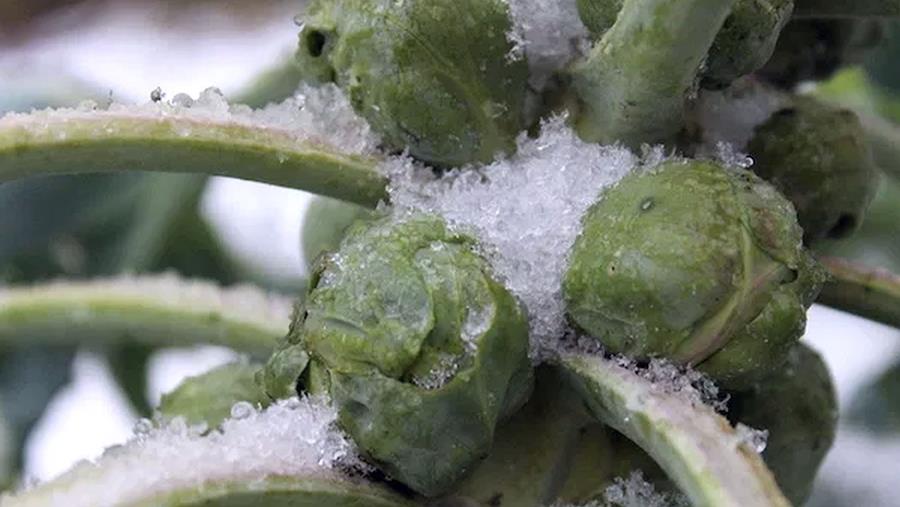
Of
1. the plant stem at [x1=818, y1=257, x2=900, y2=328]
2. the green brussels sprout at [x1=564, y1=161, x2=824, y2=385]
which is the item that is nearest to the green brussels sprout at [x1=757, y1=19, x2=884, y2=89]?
the plant stem at [x1=818, y1=257, x2=900, y2=328]

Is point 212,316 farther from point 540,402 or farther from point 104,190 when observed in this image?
point 104,190

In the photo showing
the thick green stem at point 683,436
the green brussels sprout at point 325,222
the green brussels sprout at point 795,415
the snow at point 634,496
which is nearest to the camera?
the thick green stem at point 683,436

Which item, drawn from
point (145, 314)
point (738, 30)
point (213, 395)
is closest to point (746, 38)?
point (738, 30)

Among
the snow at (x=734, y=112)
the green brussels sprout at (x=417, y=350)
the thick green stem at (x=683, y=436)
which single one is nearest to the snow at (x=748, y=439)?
the thick green stem at (x=683, y=436)

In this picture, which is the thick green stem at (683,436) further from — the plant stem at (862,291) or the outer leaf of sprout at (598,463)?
the plant stem at (862,291)

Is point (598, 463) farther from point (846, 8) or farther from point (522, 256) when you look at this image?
point (846, 8)

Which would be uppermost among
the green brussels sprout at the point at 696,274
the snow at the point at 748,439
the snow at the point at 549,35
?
the snow at the point at 549,35

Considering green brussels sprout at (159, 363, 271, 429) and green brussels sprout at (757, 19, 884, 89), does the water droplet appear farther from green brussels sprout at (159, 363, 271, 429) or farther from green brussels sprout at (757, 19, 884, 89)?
green brussels sprout at (757, 19, 884, 89)
